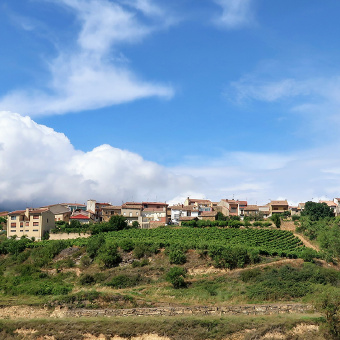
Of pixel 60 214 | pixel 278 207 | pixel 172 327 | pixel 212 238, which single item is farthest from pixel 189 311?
pixel 278 207

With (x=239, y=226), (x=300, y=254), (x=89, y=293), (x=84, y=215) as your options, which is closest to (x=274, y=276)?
(x=300, y=254)

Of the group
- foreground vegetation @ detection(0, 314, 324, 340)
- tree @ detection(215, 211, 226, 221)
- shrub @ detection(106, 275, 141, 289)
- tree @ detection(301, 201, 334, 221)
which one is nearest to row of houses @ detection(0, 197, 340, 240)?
tree @ detection(215, 211, 226, 221)

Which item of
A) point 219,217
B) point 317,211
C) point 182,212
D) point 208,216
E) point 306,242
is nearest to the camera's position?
point 306,242

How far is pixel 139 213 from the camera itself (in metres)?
98.7

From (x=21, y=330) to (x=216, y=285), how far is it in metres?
22.3

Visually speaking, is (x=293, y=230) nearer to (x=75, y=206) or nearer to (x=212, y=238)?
(x=212, y=238)

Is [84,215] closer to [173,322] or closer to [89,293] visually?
[89,293]

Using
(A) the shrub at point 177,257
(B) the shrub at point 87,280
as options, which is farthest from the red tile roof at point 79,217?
(A) the shrub at point 177,257

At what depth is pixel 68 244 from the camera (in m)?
64.6

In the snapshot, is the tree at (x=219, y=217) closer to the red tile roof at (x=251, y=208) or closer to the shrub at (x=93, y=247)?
the red tile roof at (x=251, y=208)

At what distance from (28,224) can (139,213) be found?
3119 centimetres

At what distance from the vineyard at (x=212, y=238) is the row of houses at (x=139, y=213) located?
13.9 meters

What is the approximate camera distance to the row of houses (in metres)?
75.9

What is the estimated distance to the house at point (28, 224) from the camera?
246 feet
